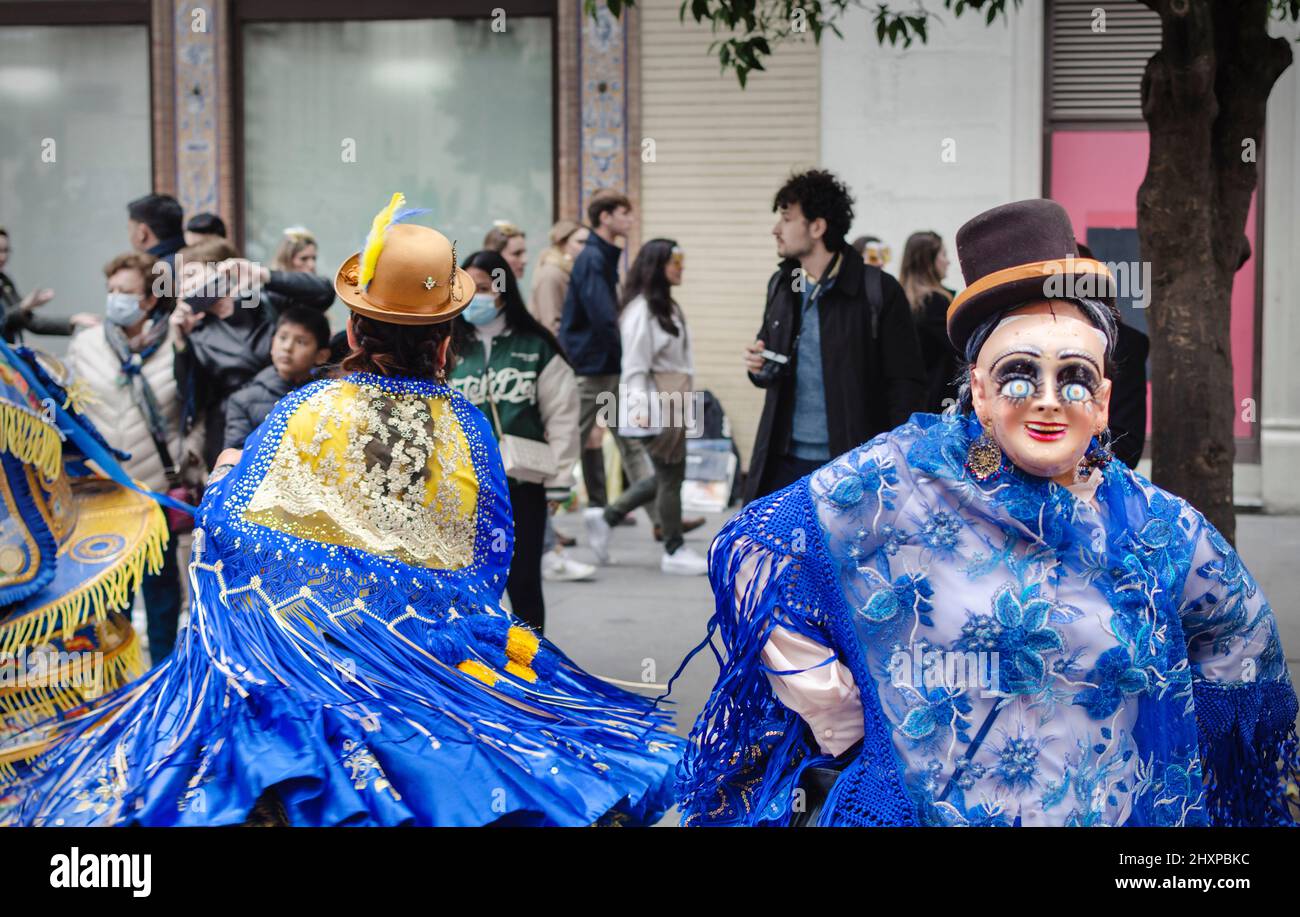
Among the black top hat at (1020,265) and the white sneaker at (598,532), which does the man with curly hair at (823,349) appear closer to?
the black top hat at (1020,265)

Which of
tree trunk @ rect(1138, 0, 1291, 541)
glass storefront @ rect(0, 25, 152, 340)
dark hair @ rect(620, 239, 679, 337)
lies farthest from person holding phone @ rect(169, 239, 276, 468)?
glass storefront @ rect(0, 25, 152, 340)

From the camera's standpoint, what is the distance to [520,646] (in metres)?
4.19

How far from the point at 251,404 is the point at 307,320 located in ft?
1.23

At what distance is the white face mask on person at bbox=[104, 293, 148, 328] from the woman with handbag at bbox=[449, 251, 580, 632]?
146 cm

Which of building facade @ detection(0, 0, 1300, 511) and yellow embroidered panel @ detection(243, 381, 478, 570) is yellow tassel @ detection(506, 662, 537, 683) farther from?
building facade @ detection(0, 0, 1300, 511)

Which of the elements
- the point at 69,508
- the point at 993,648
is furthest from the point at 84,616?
the point at 993,648

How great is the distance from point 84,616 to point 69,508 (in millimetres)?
385

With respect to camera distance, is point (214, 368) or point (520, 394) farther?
point (214, 368)

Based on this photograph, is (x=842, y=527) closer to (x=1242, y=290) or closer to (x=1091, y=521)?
(x=1091, y=521)

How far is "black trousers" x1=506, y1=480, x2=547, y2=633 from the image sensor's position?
6.07 m

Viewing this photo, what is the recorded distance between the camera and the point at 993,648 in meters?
2.74

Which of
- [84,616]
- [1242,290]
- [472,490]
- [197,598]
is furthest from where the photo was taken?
[1242,290]

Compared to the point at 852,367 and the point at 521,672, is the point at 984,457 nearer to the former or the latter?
the point at 521,672

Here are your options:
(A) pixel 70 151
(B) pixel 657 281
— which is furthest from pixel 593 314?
(A) pixel 70 151
